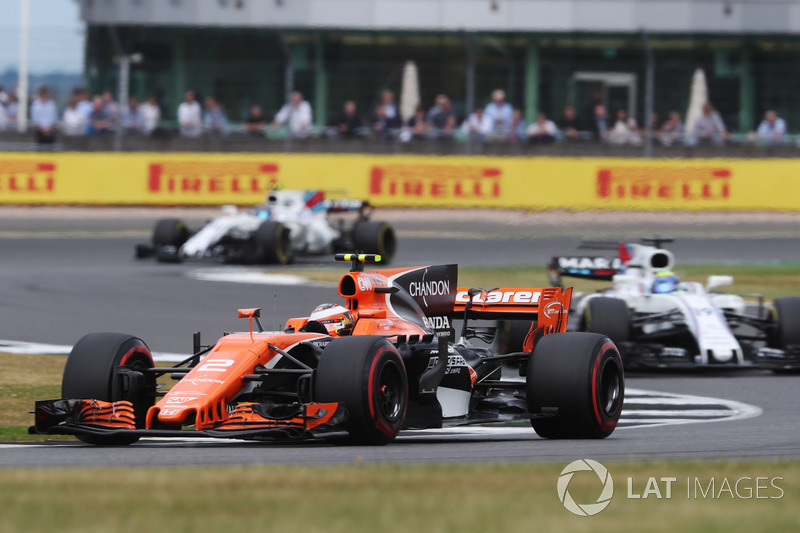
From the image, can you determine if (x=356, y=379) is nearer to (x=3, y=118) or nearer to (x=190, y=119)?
(x=190, y=119)

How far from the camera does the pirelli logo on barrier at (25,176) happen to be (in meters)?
29.1

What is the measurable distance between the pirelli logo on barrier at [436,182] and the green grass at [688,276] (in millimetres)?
6485

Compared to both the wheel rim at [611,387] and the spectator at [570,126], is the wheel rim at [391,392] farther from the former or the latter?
the spectator at [570,126]

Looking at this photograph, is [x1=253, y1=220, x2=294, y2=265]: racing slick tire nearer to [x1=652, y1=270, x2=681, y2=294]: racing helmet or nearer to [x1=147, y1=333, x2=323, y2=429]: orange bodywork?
[x1=652, y1=270, x2=681, y2=294]: racing helmet

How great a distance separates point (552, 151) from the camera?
100 feet

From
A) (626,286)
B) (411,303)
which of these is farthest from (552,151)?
(411,303)

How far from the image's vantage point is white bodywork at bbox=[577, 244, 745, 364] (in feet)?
43.8

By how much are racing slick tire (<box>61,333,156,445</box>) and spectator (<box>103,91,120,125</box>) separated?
22.2 meters

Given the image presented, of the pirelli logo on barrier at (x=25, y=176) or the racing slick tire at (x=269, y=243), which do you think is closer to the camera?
the racing slick tire at (x=269, y=243)

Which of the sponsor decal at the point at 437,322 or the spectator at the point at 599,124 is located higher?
the spectator at the point at 599,124

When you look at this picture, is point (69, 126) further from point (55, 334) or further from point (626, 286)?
point (626, 286)

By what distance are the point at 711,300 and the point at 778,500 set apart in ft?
26.5

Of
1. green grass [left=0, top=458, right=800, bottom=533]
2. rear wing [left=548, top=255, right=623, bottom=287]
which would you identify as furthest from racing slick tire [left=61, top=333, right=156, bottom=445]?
rear wing [left=548, top=255, right=623, bottom=287]

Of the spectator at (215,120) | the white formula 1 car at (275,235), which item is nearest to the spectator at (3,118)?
the spectator at (215,120)
